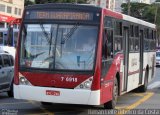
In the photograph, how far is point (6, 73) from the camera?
55.0ft

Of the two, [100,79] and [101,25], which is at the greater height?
[101,25]

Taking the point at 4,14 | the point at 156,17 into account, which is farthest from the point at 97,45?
the point at 156,17

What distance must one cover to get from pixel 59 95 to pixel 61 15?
205 cm

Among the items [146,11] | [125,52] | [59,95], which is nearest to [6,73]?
[125,52]

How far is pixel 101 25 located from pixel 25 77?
2270 millimetres

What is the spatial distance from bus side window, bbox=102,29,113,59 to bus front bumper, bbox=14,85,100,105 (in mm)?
1158

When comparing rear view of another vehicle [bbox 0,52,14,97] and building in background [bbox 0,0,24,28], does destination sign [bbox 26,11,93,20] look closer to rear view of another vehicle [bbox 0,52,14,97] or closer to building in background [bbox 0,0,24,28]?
rear view of another vehicle [bbox 0,52,14,97]

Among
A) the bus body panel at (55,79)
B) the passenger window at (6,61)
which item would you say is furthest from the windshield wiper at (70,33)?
the passenger window at (6,61)

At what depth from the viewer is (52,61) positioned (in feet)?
39.6

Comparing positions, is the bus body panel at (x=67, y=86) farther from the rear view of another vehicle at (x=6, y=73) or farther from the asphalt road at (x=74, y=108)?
the rear view of another vehicle at (x=6, y=73)

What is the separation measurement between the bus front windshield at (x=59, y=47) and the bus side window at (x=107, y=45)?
0.39 m

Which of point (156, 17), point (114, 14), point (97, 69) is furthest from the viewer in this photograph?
point (156, 17)

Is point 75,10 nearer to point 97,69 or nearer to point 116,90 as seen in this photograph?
point 97,69

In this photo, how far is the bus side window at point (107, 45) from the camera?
12320mm
